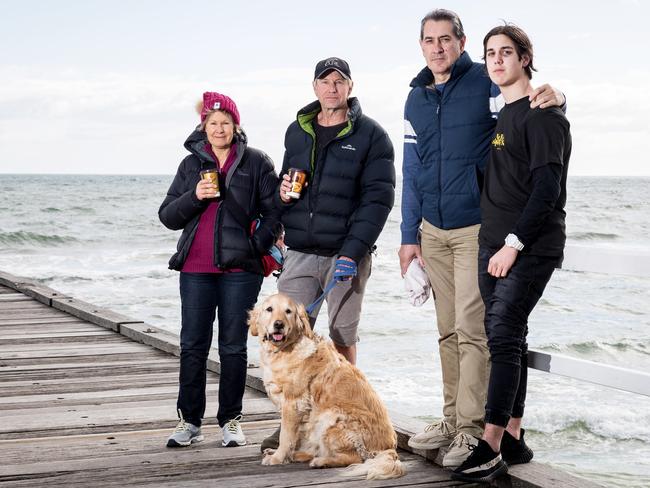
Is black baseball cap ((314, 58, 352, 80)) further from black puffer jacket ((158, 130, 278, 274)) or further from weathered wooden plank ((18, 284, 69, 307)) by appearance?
weathered wooden plank ((18, 284, 69, 307))

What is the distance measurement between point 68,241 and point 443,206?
26.2 metres

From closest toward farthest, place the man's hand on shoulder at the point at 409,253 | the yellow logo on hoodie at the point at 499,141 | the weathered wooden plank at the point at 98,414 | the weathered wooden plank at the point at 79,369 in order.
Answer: the yellow logo on hoodie at the point at 499,141 → the man's hand on shoulder at the point at 409,253 → the weathered wooden plank at the point at 98,414 → the weathered wooden plank at the point at 79,369

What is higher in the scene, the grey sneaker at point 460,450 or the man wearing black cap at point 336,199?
the man wearing black cap at point 336,199

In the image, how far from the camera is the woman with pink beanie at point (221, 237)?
165 inches

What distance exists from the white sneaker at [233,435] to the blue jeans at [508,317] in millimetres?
1354

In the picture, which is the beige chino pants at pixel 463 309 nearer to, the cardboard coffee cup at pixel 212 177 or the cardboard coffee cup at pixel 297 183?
the cardboard coffee cup at pixel 297 183

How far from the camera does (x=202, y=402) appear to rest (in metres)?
4.45

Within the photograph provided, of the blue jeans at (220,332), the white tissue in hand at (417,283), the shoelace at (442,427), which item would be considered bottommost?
the shoelace at (442,427)

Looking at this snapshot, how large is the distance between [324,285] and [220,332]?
571 millimetres

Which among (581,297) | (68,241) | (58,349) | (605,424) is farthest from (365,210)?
(68,241)

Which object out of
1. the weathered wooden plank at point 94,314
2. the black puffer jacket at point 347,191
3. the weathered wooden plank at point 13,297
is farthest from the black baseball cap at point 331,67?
the weathered wooden plank at point 13,297

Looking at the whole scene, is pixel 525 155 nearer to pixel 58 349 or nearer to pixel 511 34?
pixel 511 34

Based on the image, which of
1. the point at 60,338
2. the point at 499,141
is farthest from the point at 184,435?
the point at 60,338

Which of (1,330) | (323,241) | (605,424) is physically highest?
(323,241)
